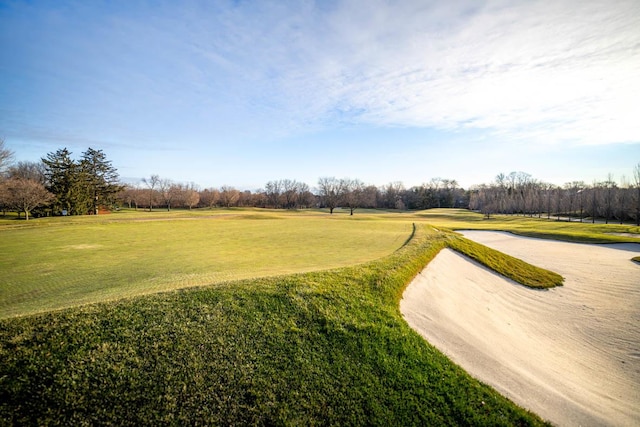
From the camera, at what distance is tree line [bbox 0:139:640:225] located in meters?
49.0

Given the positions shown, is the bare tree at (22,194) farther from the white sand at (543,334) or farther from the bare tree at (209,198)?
the bare tree at (209,198)

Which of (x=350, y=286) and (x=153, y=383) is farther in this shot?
(x=350, y=286)

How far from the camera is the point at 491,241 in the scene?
1138 inches

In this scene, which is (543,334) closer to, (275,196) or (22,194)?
(22,194)

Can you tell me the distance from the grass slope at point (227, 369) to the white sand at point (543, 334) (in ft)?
3.67

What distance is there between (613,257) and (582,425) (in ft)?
79.1

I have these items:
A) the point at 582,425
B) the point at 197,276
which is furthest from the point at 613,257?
the point at 197,276

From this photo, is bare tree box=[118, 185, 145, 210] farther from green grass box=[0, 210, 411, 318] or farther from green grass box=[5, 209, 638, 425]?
green grass box=[5, 209, 638, 425]

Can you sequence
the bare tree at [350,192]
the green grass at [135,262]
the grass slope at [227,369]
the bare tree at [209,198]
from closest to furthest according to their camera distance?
the grass slope at [227,369] < the green grass at [135,262] < the bare tree at [350,192] < the bare tree at [209,198]

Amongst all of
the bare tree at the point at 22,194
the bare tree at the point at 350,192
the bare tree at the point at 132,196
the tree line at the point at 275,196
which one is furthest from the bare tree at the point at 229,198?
the bare tree at the point at 22,194

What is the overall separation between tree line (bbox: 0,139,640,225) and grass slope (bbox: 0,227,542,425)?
47866mm

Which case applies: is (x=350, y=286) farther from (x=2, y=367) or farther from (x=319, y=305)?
(x=2, y=367)

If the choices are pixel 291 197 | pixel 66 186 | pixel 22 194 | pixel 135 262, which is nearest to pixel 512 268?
pixel 135 262

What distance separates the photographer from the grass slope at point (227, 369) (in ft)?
12.9
